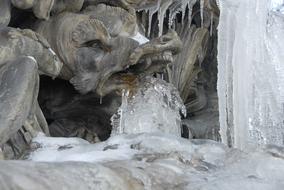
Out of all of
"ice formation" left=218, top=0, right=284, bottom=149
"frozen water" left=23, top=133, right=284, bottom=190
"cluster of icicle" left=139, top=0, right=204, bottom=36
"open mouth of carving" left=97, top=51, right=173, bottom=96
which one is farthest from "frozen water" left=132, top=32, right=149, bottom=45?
"frozen water" left=23, top=133, right=284, bottom=190

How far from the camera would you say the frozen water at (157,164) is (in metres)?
2.13

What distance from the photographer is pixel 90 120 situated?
174 inches

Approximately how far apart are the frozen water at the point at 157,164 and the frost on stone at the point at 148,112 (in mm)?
1001

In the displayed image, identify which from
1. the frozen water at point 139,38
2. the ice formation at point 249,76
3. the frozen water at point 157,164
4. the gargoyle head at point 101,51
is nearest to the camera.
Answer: the frozen water at point 157,164

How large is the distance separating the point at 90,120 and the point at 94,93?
31 centimetres

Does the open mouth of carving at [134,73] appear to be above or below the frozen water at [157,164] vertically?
above

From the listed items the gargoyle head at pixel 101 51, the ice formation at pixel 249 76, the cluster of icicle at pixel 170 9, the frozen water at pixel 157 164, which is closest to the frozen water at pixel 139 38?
the gargoyle head at pixel 101 51

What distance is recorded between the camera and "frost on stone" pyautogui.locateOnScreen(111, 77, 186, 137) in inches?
170

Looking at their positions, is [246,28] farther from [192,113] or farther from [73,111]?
[73,111]

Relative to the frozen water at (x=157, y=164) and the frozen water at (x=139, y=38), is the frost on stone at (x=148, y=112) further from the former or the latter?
the frozen water at (x=157, y=164)

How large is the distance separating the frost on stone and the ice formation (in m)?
0.49

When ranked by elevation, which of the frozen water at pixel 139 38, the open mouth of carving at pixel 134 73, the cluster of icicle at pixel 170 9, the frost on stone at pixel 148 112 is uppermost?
the cluster of icicle at pixel 170 9

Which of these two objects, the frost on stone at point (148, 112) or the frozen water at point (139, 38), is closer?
the frost on stone at point (148, 112)

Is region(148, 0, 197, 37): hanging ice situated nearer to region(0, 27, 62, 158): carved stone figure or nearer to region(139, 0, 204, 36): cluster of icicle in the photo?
region(139, 0, 204, 36): cluster of icicle
